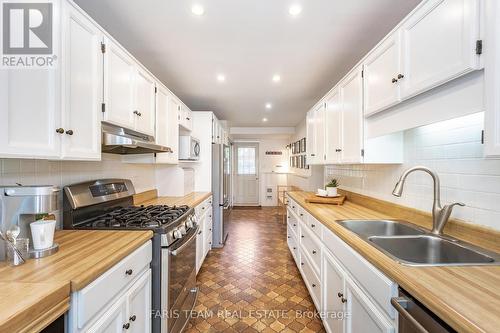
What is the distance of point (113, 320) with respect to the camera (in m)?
1.04

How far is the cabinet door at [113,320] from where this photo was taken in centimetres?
93

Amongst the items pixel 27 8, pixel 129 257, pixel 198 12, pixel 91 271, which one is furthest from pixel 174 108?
pixel 91 271

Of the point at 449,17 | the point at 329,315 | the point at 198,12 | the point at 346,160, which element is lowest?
the point at 329,315

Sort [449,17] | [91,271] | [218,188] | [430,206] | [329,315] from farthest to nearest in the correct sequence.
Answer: [218,188], [329,315], [430,206], [449,17], [91,271]

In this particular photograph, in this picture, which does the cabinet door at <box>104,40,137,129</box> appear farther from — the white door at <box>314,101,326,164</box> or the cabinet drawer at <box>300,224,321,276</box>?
the white door at <box>314,101,326,164</box>

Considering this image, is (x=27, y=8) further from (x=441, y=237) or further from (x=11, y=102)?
(x=441, y=237)

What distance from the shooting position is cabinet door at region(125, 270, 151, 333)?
1.19 m

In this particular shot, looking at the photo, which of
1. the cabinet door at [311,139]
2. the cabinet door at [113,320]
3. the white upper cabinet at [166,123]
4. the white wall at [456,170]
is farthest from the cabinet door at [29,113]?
the cabinet door at [311,139]

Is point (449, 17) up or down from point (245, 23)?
down

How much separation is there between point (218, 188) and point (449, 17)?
3.19 metres

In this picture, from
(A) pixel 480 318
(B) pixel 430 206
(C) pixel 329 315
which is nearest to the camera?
(A) pixel 480 318

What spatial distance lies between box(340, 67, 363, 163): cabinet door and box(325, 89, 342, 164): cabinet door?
0.10 metres

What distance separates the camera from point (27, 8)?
1048 millimetres

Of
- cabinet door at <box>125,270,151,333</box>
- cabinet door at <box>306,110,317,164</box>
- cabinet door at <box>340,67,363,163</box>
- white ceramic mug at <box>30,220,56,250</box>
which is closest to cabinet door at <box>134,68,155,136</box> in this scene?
white ceramic mug at <box>30,220,56,250</box>
